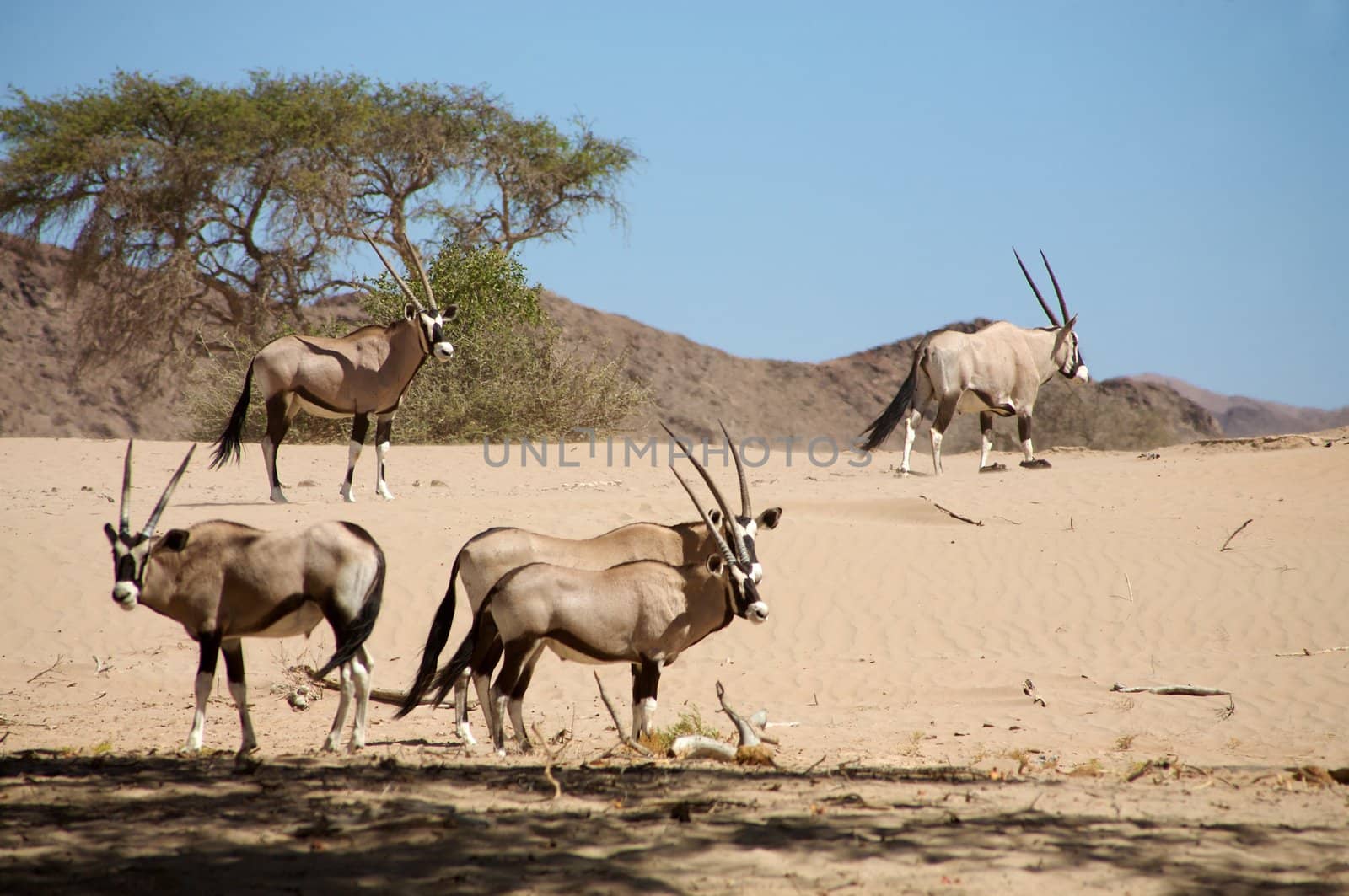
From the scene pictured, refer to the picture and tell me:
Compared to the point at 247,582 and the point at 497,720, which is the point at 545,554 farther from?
the point at 247,582

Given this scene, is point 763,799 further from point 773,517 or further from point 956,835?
point 773,517

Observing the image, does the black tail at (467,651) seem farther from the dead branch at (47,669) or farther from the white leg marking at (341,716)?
the dead branch at (47,669)

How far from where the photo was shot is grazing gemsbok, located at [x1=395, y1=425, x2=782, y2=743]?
22.6 ft

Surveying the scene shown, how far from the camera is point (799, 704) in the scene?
877cm

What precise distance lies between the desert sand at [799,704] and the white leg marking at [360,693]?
1.12 ft

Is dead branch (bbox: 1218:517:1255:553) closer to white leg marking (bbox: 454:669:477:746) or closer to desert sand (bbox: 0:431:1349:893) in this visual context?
desert sand (bbox: 0:431:1349:893)

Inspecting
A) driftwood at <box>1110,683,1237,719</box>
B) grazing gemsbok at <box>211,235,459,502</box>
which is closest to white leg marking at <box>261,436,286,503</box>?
grazing gemsbok at <box>211,235,459,502</box>

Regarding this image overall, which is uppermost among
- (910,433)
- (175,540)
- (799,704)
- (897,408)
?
(897,408)

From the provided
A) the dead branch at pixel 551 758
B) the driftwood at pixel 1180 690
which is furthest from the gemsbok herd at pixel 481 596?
the driftwood at pixel 1180 690

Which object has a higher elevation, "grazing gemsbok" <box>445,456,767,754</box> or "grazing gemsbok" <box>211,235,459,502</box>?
"grazing gemsbok" <box>211,235,459,502</box>

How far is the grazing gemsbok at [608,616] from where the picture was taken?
6.44 meters

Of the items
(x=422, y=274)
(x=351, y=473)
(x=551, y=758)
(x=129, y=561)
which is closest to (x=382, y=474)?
(x=351, y=473)

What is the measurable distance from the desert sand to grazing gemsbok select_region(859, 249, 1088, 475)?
0.81 metres

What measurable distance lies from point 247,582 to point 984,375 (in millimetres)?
12937
